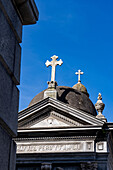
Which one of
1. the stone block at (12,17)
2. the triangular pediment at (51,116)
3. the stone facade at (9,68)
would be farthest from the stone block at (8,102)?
the triangular pediment at (51,116)

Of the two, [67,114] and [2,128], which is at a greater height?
[67,114]

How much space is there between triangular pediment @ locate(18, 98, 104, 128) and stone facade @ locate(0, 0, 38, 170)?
9701mm

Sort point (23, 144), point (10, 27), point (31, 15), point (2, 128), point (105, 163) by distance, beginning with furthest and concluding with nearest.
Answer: point (23, 144) → point (105, 163) → point (31, 15) → point (10, 27) → point (2, 128)

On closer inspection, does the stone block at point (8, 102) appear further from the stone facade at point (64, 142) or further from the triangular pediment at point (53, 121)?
the triangular pediment at point (53, 121)

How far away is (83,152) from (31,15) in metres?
9.43

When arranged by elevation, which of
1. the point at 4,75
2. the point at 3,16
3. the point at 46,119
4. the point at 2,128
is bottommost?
the point at 2,128

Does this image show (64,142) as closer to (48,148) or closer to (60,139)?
(60,139)

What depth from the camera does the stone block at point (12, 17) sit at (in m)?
4.23

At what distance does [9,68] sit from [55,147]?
999 cm

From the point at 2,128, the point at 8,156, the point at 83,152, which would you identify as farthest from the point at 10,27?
the point at 83,152

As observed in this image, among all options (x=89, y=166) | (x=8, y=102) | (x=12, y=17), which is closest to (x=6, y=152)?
(x=8, y=102)

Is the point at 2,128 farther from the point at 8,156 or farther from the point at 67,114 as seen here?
the point at 67,114

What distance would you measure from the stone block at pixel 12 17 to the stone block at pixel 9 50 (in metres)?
0.08

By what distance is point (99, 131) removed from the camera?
1373 centimetres
